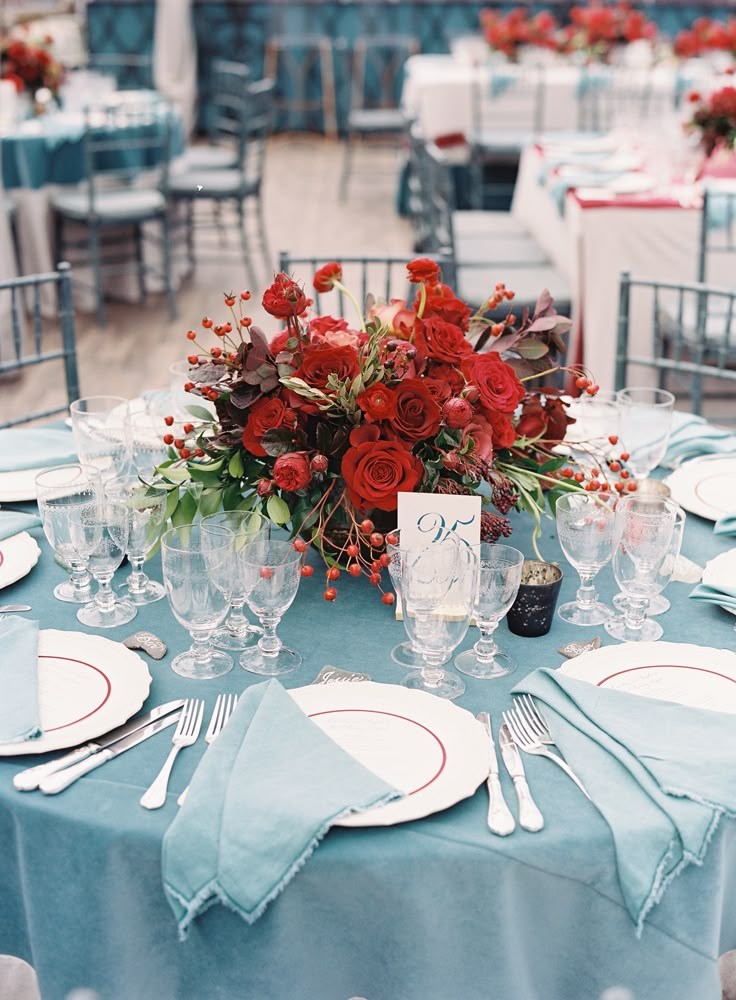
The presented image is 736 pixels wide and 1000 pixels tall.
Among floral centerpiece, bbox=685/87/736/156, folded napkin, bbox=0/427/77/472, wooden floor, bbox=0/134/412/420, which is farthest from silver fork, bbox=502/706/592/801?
floral centerpiece, bbox=685/87/736/156

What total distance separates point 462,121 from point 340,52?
371 cm

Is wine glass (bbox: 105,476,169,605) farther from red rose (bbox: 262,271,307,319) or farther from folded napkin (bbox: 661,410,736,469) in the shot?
folded napkin (bbox: 661,410,736,469)

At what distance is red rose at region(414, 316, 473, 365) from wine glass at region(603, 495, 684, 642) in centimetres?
28

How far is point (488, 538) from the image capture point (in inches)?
57.6

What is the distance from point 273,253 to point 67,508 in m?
5.34

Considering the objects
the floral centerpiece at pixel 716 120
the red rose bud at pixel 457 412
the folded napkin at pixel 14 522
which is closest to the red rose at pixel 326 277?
the red rose bud at pixel 457 412

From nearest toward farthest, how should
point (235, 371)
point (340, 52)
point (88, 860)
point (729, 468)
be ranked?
1. point (88, 860)
2. point (235, 371)
3. point (729, 468)
4. point (340, 52)

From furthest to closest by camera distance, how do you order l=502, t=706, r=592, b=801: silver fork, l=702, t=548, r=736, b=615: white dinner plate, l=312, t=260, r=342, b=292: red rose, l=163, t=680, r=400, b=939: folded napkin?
l=312, t=260, r=342, b=292: red rose → l=702, t=548, r=736, b=615: white dinner plate → l=502, t=706, r=592, b=801: silver fork → l=163, t=680, r=400, b=939: folded napkin

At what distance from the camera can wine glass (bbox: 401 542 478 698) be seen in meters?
1.25

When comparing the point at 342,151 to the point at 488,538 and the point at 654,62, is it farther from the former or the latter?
the point at 488,538

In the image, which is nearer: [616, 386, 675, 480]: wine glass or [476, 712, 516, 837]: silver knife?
[476, 712, 516, 837]: silver knife

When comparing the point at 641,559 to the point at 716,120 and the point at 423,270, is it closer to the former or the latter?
the point at 423,270

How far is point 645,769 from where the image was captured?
3.70 feet

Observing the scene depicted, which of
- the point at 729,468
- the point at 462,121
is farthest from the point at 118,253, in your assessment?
the point at 729,468
